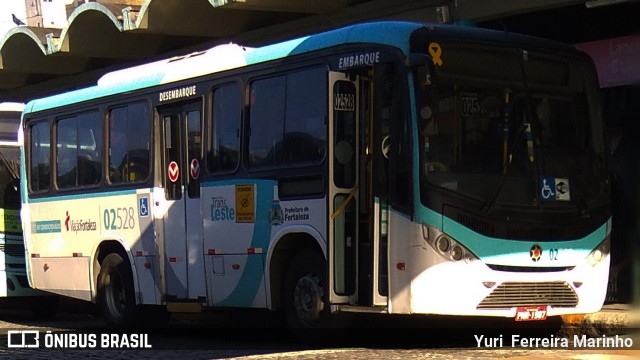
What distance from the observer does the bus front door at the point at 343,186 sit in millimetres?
11359

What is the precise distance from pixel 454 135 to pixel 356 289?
5.87 ft

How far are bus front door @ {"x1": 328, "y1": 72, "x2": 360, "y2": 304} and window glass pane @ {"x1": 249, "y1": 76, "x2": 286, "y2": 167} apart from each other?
1095 mm

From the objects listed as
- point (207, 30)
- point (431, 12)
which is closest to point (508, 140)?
point (431, 12)

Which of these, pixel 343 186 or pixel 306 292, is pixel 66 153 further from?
pixel 343 186

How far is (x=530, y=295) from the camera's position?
11.1 meters

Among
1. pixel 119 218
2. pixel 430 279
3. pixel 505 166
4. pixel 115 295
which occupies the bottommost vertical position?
pixel 115 295

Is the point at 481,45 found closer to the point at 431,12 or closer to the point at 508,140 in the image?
the point at 508,140

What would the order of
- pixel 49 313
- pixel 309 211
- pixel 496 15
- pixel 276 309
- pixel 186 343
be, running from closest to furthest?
pixel 309 211 → pixel 276 309 → pixel 186 343 → pixel 496 15 → pixel 49 313

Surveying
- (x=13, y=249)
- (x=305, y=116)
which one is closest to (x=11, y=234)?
(x=13, y=249)

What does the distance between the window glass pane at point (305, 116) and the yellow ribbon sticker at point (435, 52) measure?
1.25 meters

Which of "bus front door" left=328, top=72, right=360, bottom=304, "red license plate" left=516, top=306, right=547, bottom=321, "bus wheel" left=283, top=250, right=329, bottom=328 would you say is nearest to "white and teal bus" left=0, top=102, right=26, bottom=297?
"bus wheel" left=283, top=250, right=329, bottom=328

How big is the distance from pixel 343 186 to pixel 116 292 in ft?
17.2

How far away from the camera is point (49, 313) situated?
19859mm

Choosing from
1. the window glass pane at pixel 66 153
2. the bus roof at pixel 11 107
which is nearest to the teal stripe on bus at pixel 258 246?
A: the window glass pane at pixel 66 153
